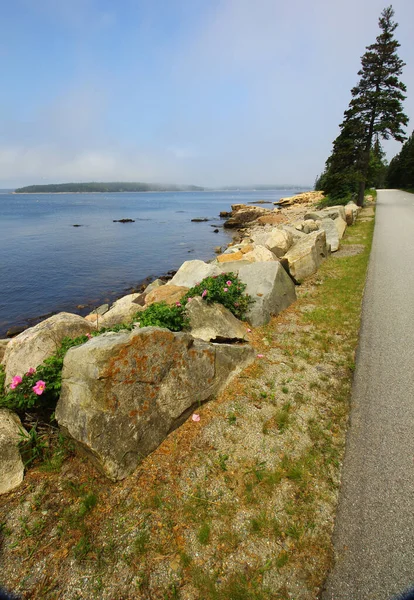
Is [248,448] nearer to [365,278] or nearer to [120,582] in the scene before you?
[120,582]

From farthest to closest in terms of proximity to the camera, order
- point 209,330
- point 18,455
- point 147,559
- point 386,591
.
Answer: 1. point 209,330
2. point 18,455
3. point 147,559
4. point 386,591

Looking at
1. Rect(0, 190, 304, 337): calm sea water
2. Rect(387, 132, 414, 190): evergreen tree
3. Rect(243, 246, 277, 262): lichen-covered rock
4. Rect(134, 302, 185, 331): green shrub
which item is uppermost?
Rect(387, 132, 414, 190): evergreen tree

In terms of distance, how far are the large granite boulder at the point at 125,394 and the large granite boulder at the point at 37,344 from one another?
6.37ft

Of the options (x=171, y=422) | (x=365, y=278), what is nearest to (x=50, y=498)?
(x=171, y=422)

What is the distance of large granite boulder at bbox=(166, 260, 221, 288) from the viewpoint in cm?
994

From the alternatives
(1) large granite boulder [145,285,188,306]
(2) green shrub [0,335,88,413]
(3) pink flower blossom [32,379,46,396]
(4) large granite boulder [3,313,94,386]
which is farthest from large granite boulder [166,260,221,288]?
(3) pink flower blossom [32,379,46,396]

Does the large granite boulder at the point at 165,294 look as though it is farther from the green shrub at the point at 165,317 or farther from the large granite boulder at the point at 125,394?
the large granite boulder at the point at 125,394

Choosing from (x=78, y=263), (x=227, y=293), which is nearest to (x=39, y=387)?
(x=227, y=293)

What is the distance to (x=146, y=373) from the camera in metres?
3.99

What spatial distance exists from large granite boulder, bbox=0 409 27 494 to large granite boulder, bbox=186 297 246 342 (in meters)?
3.29

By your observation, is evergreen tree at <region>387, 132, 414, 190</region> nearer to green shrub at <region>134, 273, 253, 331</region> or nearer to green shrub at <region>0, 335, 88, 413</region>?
green shrub at <region>134, 273, 253, 331</region>

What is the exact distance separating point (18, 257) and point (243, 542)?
98.7 ft

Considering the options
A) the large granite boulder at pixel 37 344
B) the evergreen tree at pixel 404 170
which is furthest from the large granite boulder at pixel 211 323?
the evergreen tree at pixel 404 170

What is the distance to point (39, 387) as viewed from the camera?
12.3 ft
